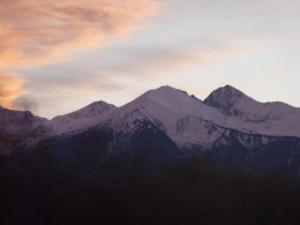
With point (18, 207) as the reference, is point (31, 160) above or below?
above

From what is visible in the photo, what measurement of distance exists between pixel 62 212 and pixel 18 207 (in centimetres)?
261

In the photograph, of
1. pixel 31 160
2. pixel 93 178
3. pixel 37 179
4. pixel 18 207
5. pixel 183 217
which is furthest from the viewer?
pixel 93 178

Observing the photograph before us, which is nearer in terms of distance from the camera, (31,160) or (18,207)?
(18,207)

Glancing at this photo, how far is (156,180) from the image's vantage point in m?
49.1

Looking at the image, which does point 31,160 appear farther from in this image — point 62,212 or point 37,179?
point 62,212

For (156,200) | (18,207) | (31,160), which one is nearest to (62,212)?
(18,207)

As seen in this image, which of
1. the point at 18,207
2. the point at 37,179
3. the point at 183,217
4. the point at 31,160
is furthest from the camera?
the point at 31,160

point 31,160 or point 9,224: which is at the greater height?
point 31,160

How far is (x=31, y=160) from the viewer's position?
181ft

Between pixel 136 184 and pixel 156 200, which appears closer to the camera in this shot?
pixel 156 200

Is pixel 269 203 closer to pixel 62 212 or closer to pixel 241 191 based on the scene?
pixel 241 191

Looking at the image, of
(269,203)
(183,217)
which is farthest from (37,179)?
(269,203)

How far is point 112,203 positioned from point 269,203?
874cm

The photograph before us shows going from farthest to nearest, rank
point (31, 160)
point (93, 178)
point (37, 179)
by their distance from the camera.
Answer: point (93, 178)
point (31, 160)
point (37, 179)
